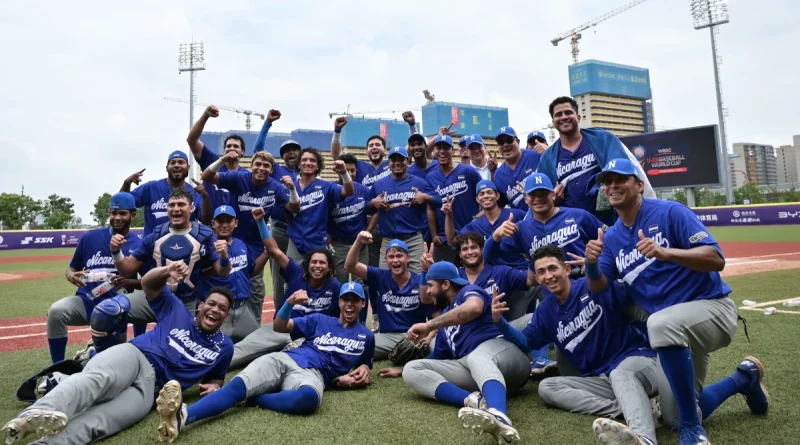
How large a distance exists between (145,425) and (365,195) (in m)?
3.97

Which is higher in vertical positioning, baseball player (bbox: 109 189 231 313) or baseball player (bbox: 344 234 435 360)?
baseball player (bbox: 109 189 231 313)

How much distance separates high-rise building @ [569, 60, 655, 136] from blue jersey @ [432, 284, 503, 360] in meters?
69.4

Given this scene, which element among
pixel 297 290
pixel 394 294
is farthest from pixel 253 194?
pixel 394 294

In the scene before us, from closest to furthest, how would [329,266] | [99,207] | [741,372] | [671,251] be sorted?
[671,251] < [741,372] < [329,266] < [99,207]

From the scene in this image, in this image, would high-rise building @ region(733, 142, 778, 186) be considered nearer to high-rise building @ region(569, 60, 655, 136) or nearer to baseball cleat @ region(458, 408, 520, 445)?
high-rise building @ region(569, 60, 655, 136)

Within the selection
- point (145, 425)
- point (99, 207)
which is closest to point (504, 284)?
point (145, 425)

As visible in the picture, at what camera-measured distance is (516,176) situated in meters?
6.40

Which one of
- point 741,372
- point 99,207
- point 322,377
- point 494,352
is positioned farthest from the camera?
point 99,207

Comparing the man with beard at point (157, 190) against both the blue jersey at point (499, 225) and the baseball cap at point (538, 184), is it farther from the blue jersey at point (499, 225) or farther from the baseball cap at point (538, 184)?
the baseball cap at point (538, 184)

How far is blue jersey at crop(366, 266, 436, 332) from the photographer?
559 cm

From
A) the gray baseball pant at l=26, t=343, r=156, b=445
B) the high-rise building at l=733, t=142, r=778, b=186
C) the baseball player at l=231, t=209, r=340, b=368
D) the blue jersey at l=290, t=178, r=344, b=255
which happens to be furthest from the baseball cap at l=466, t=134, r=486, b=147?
the high-rise building at l=733, t=142, r=778, b=186

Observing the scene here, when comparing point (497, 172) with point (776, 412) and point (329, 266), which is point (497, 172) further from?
point (776, 412)

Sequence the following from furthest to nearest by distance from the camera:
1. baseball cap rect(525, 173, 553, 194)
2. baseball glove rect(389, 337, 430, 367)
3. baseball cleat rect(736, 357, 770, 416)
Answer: baseball glove rect(389, 337, 430, 367) → baseball cap rect(525, 173, 553, 194) → baseball cleat rect(736, 357, 770, 416)

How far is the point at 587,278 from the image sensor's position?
367 cm
